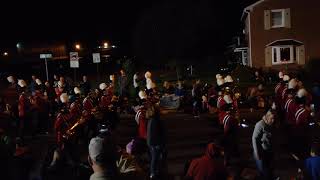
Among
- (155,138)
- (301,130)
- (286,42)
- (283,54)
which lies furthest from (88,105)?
(283,54)

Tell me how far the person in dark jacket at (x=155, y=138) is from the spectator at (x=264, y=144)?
2270 millimetres

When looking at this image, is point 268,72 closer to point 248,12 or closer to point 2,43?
point 248,12

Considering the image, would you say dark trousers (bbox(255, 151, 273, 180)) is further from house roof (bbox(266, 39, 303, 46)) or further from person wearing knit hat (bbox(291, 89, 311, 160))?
house roof (bbox(266, 39, 303, 46))

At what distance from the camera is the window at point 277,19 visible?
40750mm

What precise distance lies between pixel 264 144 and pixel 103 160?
546 centimetres

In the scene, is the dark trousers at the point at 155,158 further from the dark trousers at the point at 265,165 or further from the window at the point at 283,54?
the window at the point at 283,54

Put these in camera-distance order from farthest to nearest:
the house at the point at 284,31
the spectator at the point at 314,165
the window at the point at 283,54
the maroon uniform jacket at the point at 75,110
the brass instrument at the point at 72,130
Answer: the window at the point at 283,54 → the house at the point at 284,31 → the maroon uniform jacket at the point at 75,110 → the brass instrument at the point at 72,130 → the spectator at the point at 314,165

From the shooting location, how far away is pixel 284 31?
40750 mm

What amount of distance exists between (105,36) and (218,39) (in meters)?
23.3

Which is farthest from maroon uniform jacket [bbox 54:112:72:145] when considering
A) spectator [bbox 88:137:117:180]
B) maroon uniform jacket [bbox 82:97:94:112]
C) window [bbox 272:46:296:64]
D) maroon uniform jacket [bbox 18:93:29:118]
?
window [bbox 272:46:296:64]

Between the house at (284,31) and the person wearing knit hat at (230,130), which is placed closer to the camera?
the person wearing knit hat at (230,130)

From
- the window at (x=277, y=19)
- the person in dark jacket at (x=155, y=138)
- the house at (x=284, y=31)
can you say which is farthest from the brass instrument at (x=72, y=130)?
the window at (x=277, y=19)

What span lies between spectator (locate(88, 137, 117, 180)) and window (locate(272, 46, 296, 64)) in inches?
1474

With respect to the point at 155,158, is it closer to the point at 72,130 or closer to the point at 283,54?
the point at 72,130
